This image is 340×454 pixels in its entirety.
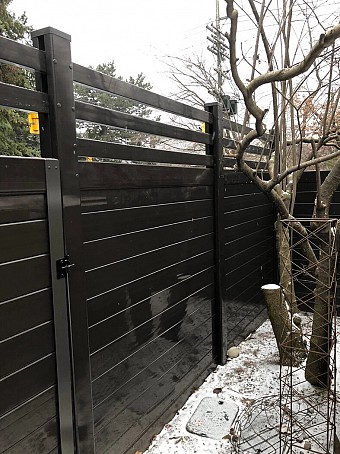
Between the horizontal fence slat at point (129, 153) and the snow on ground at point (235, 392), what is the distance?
1664 millimetres

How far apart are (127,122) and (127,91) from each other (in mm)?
163

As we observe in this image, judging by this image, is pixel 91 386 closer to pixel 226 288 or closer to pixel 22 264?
pixel 22 264

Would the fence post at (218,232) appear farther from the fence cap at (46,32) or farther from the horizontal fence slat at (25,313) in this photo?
the horizontal fence slat at (25,313)

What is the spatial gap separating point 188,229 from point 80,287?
1.22 metres

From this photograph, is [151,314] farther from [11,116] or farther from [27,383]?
[11,116]

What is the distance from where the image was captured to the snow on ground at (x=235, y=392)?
87.4 inches

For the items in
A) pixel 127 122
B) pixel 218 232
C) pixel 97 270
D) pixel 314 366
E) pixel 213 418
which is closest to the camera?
pixel 97 270

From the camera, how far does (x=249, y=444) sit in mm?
2195

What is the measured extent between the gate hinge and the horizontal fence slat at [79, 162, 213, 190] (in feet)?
1.08

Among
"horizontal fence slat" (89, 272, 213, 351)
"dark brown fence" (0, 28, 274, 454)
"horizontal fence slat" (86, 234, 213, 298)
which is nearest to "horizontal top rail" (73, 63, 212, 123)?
"dark brown fence" (0, 28, 274, 454)

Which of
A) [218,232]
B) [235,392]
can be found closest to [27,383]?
[235,392]

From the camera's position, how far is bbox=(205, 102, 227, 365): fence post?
3020 millimetres

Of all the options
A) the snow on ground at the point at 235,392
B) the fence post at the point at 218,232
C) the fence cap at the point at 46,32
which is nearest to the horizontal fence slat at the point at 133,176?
the fence post at the point at 218,232

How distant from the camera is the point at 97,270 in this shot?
1.78m
